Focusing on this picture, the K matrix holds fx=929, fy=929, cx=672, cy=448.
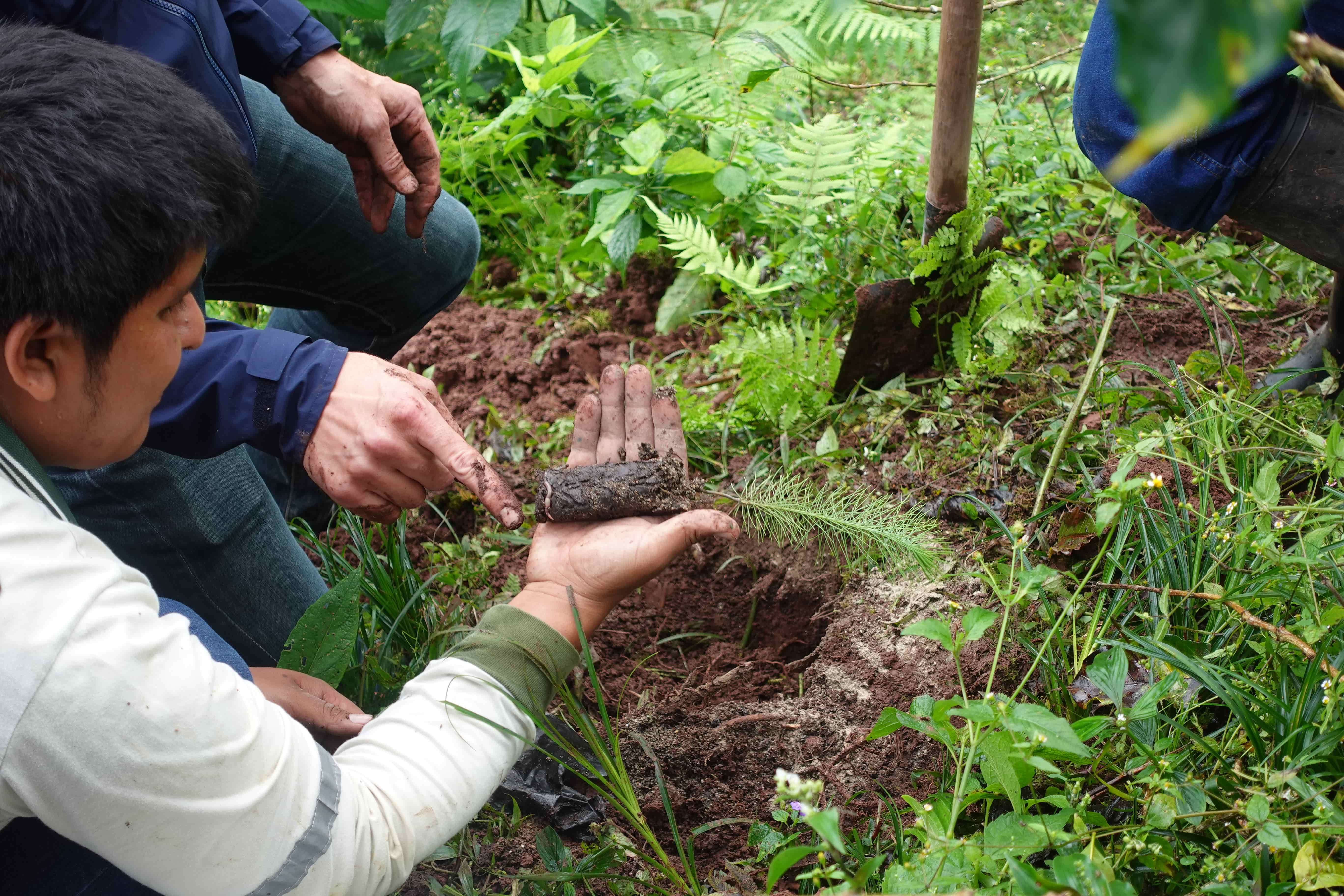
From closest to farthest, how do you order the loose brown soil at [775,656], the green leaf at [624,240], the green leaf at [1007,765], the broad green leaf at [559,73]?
the green leaf at [1007,765] < the loose brown soil at [775,656] < the green leaf at [624,240] < the broad green leaf at [559,73]

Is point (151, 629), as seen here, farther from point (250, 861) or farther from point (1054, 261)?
point (1054, 261)

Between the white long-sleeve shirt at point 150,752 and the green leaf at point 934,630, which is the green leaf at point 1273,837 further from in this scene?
the white long-sleeve shirt at point 150,752

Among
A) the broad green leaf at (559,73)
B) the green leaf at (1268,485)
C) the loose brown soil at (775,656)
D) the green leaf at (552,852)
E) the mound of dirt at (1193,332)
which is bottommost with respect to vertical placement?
the green leaf at (552,852)

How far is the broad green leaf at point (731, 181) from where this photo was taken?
302 cm

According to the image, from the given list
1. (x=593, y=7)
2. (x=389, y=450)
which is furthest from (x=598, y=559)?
(x=593, y=7)

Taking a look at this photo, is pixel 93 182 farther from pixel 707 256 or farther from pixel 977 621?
pixel 707 256

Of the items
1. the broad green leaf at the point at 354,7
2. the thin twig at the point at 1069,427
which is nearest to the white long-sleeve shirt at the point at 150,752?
the thin twig at the point at 1069,427

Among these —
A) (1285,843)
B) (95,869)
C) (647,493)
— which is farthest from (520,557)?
(1285,843)

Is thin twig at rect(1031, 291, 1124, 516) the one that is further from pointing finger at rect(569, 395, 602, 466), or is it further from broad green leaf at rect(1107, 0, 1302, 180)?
broad green leaf at rect(1107, 0, 1302, 180)

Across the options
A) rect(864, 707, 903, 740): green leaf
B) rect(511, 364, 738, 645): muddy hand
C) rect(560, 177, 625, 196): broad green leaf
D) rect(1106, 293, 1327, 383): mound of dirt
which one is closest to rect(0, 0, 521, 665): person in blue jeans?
rect(511, 364, 738, 645): muddy hand

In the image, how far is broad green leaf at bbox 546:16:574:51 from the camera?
11.3ft

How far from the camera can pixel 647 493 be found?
185cm

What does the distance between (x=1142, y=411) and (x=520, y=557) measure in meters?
1.60

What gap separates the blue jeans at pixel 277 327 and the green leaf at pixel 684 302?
660mm
